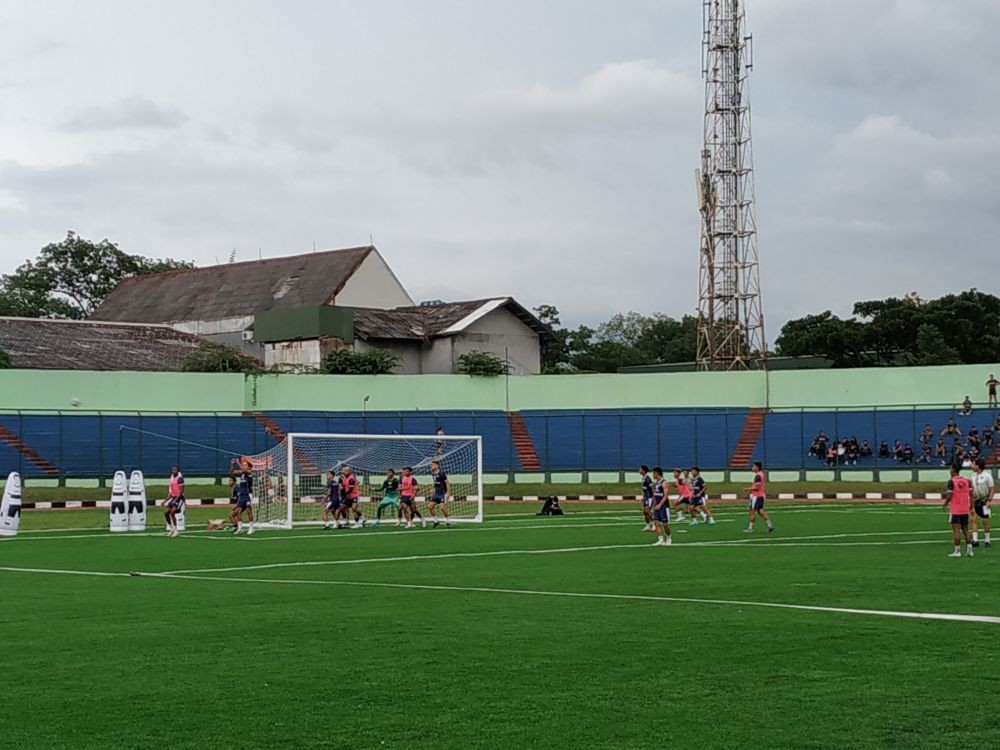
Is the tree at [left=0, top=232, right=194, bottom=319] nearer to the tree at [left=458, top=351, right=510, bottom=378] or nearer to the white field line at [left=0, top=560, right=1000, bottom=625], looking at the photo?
the tree at [left=458, top=351, right=510, bottom=378]

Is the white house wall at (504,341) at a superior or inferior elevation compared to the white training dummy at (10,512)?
superior

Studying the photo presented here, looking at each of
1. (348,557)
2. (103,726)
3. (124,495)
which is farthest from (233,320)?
(103,726)

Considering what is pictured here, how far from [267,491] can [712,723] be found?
35.7 meters

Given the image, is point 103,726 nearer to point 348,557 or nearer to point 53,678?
point 53,678

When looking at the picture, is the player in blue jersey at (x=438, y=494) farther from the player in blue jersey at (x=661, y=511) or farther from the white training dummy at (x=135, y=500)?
the player in blue jersey at (x=661, y=511)

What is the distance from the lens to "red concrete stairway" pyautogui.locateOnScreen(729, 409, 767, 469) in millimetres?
65125

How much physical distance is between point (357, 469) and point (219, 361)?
2245 centimetres

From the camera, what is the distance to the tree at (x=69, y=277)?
107188mm

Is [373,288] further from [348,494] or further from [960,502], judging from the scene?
[960,502]

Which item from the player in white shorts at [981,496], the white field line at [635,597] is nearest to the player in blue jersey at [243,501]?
the white field line at [635,597]

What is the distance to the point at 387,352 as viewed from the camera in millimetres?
76875

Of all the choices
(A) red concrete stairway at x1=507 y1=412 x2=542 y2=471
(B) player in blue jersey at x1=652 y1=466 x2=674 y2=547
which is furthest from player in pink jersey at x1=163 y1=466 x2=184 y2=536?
(A) red concrete stairway at x1=507 y1=412 x2=542 y2=471

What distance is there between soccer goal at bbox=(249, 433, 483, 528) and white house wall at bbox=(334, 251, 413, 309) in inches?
1118

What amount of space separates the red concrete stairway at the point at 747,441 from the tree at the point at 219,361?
26.8 meters
